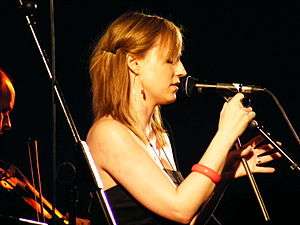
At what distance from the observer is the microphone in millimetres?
1815

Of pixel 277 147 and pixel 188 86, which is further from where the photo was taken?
pixel 188 86

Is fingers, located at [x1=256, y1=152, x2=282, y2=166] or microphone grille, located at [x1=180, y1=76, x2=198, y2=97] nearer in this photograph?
microphone grille, located at [x1=180, y1=76, x2=198, y2=97]

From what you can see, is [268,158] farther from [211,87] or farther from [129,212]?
[129,212]

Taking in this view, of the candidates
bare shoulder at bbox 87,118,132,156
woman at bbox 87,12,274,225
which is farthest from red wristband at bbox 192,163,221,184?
bare shoulder at bbox 87,118,132,156

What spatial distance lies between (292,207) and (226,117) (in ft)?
3.46

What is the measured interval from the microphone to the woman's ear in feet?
0.62

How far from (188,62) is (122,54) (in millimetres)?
1716

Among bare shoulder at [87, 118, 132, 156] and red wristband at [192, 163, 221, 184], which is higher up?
bare shoulder at [87, 118, 132, 156]

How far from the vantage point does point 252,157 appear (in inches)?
83.3

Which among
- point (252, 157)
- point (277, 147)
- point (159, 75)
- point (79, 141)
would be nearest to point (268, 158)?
point (252, 157)

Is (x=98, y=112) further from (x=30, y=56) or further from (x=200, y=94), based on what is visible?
(x=30, y=56)

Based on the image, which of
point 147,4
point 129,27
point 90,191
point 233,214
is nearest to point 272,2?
point 147,4

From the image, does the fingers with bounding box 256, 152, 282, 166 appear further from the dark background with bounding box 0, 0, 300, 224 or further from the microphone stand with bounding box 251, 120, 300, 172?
the dark background with bounding box 0, 0, 300, 224

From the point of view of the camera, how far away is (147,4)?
12.2ft
